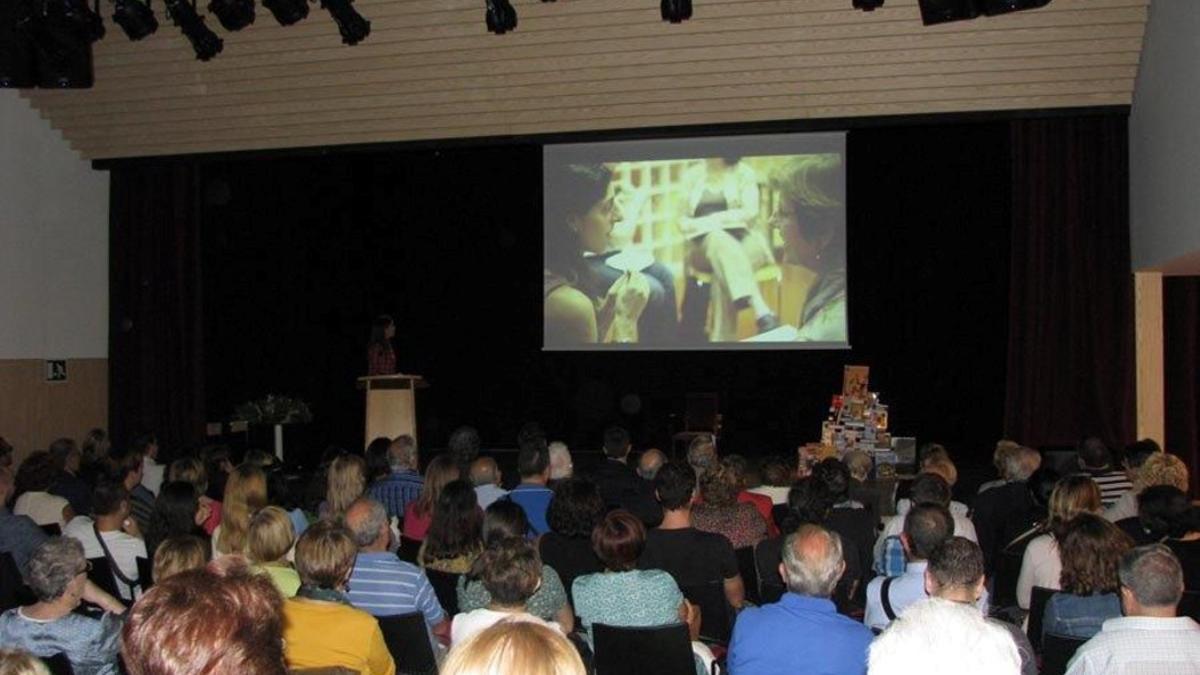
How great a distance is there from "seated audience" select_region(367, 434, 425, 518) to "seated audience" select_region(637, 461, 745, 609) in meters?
1.96

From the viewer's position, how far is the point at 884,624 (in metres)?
4.12

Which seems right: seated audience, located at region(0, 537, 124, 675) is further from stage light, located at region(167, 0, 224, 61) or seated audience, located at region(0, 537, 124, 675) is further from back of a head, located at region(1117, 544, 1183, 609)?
stage light, located at region(167, 0, 224, 61)

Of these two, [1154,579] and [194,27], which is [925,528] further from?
[194,27]

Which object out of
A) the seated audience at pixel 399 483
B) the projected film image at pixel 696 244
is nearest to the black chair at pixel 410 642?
the seated audience at pixel 399 483

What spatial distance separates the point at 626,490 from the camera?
6586 mm

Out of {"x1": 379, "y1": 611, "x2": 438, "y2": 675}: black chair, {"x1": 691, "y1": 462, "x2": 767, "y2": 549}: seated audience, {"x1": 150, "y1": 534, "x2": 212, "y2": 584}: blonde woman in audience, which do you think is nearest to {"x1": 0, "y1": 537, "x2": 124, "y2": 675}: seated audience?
{"x1": 150, "y1": 534, "x2": 212, "y2": 584}: blonde woman in audience

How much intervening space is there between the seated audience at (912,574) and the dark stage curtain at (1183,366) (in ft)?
26.7

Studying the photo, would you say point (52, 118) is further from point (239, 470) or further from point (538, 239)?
point (239, 470)

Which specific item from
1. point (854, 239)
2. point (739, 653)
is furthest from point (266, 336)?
point (739, 653)

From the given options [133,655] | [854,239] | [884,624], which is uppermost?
[854,239]

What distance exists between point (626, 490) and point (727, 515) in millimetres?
1329

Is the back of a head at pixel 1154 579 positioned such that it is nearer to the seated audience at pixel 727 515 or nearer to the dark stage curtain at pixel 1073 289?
the seated audience at pixel 727 515

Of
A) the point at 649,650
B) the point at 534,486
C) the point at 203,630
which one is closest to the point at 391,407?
the point at 534,486

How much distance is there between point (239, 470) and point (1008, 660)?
12.6 ft
